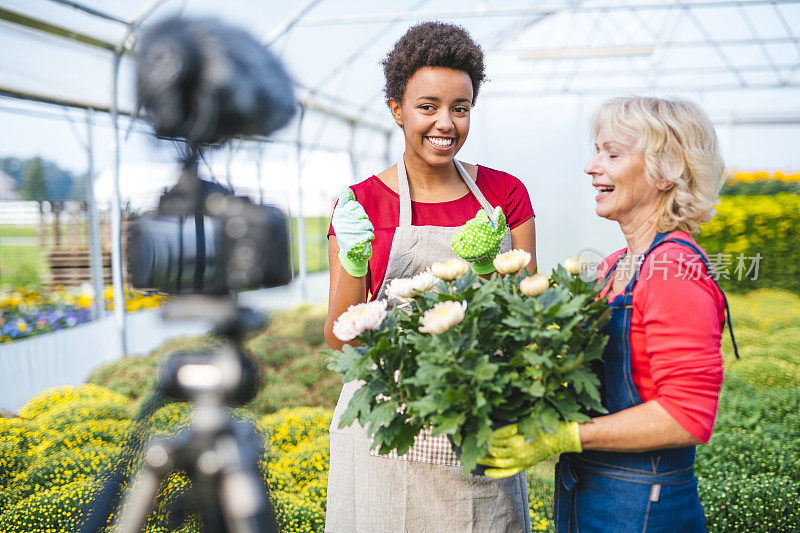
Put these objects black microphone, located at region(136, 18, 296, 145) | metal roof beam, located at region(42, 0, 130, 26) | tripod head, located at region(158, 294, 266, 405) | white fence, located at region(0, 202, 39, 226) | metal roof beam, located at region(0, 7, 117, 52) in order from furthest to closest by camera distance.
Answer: white fence, located at region(0, 202, 39, 226) → metal roof beam, located at region(42, 0, 130, 26) → metal roof beam, located at region(0, 7, 117, 52) → tripod head, located at region(158, 294, 266, 405) → black microphone, located at region(136, 18, 296, 145)

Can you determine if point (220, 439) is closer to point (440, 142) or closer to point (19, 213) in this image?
point (440, 142)

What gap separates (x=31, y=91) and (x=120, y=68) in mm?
593

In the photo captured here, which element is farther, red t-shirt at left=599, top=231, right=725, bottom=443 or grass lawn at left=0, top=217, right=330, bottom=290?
grass lawn at left=0, top=217, right=330, bottom=290

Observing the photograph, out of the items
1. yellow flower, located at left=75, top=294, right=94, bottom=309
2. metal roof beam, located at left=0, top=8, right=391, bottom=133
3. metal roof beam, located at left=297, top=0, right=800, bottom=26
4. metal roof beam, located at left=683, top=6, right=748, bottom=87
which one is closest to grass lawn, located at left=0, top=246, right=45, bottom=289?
yellow flower, located at left=75, top=294, right=94, bottom=309

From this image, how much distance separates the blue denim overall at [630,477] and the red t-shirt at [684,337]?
49mm

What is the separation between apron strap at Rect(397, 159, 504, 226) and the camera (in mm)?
1552

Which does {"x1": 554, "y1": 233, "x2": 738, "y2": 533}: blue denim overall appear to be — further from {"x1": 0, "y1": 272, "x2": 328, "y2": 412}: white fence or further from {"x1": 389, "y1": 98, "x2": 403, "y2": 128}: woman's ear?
{"x1": 0, "y1": 272, "x2": 328, "y2": 412}: white fence

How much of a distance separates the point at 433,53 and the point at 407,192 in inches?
13.9

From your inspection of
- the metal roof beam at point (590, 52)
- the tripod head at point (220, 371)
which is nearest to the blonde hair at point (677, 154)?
the tripod head at point (220, 371)

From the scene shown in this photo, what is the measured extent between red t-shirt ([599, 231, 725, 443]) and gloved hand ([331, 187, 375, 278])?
581 mm

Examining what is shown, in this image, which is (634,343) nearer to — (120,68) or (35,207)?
(120,68)

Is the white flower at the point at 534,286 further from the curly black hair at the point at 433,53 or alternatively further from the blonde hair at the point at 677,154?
the curly black hair at the point at 433,53

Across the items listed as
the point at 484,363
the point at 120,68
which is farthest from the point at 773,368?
the point at 120,68

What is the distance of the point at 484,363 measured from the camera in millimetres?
951
